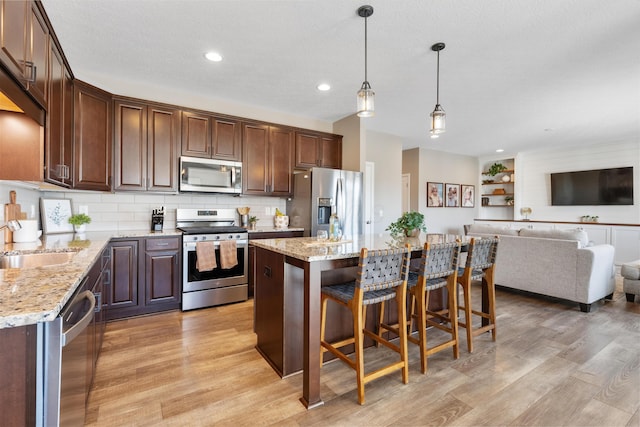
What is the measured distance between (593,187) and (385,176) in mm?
4648

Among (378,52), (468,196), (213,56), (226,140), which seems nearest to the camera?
(378,52)

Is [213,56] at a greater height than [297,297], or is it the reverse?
[213,56]

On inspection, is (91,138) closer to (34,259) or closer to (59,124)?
(59,124)

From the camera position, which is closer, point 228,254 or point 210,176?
point 228,254

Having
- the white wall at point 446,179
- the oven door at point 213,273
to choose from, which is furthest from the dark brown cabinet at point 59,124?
the white wall at point 446,179

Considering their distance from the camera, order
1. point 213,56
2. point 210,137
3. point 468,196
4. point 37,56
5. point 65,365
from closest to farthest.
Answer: point 65,365, point 37,56, point 213,56, point 210,137, point 468,196

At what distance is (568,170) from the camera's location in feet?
22.1

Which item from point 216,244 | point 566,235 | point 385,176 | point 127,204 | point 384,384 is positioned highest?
point 385,176

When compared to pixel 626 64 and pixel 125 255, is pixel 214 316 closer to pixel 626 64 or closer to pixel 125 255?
pixel 125 255

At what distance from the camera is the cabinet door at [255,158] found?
3.99 metres

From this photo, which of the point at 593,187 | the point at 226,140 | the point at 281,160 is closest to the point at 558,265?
the point at 281,160

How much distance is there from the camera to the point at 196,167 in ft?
11.8

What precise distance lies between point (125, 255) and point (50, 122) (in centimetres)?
145

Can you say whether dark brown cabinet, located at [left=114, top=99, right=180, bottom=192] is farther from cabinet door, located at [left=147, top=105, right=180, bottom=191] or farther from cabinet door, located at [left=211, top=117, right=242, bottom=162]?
cabinet door, located at [left=211, top=117, right=242, bottom=162]
